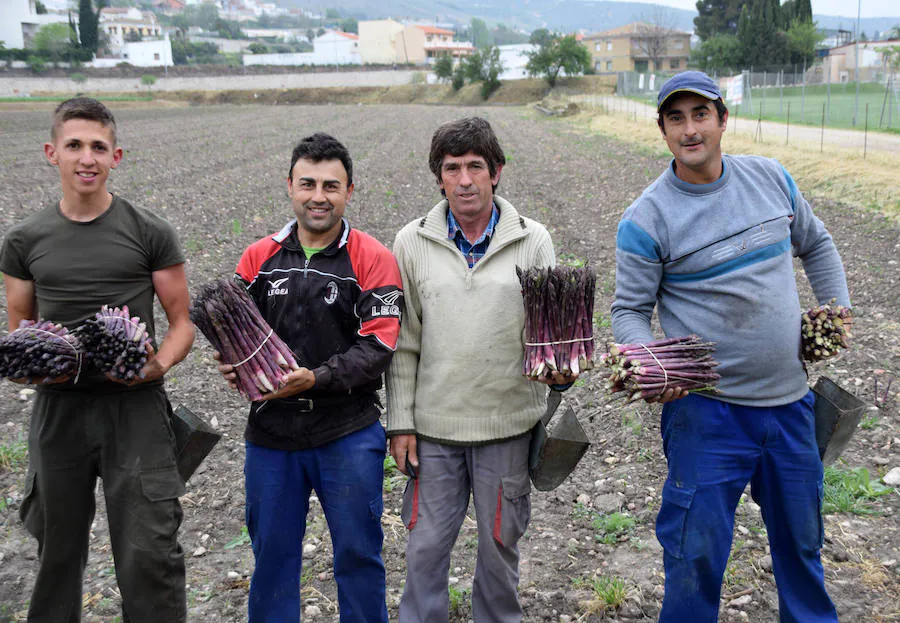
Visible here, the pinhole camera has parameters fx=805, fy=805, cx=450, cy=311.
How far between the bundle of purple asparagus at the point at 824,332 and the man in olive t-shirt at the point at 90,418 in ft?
8.90

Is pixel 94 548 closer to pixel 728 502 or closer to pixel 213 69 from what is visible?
pixel 728 502

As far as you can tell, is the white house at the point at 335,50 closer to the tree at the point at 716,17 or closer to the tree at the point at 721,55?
the tree at the point at 716,17

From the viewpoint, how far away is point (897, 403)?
626 cm

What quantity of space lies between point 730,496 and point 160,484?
241 cm

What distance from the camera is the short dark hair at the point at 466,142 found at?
3.44 meters

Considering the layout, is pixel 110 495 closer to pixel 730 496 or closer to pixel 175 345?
pixel 175 345

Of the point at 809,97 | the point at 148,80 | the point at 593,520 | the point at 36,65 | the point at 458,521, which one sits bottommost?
the point at 593,520

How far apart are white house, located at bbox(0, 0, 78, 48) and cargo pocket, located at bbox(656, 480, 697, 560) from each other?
131968 mm

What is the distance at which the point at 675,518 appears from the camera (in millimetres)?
3270

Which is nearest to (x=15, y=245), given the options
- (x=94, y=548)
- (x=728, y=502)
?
(x=94, y=548)

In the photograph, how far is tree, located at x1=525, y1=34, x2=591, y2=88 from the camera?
3600 inches

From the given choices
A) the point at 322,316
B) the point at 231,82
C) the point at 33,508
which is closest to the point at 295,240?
the point at 322,316

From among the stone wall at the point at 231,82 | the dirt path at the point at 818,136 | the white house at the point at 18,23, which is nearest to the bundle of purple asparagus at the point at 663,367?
the dirt path at the point at 818,136

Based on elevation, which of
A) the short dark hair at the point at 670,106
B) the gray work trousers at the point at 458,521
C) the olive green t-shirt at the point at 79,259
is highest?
the short dark hair at the point at 670,106
